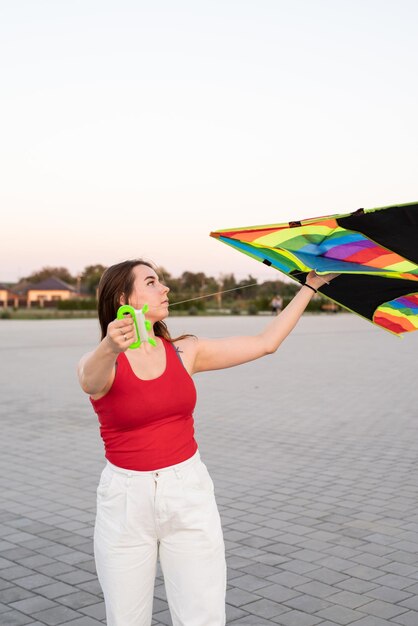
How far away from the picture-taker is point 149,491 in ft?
8.89

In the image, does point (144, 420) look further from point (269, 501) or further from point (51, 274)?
point (51, 274)

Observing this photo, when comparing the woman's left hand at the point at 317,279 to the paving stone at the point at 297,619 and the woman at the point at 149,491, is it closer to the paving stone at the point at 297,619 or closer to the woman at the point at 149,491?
the woman at the point at 149,491

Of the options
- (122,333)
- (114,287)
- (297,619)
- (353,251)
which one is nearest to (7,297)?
(297,619)

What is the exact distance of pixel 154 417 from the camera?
9.13 ft

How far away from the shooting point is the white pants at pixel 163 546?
2.70 meters

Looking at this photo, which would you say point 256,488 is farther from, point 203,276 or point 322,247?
point 203,276

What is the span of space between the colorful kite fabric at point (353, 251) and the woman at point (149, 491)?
87 cm

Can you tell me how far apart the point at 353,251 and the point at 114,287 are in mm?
1260

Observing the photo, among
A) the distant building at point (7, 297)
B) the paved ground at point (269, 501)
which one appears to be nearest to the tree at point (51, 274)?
the distant building at point (7, 297)

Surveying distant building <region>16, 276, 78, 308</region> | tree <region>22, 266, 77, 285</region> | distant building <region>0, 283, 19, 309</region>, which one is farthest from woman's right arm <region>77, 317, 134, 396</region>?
tree <region>22, 266, 77, 285</region>

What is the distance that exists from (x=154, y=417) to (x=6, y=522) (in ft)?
11.6

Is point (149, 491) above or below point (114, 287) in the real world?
below

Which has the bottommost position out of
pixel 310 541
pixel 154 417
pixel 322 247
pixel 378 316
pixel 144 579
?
pixel 310 541

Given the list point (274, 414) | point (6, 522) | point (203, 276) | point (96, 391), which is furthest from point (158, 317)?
point (203, 276)
